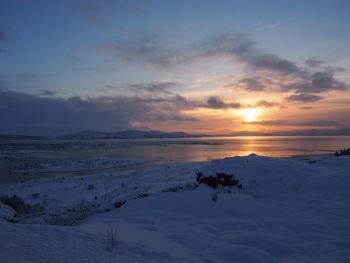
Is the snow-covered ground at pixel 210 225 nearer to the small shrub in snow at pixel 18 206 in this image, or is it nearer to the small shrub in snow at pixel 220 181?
the small shrub in snow at pixel 220 181

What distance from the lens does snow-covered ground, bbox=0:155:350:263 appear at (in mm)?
4980

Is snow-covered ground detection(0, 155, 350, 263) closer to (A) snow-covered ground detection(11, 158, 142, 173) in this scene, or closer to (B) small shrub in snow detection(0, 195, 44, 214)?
(B) small shrub in snow detection(0, 195, 44, 214)

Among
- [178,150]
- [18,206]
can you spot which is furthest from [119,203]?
[178,150]

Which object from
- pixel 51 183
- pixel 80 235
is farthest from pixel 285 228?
pixel 51 183

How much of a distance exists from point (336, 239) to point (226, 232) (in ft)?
6.97

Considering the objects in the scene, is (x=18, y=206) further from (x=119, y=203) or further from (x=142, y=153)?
(x=142, y=153)

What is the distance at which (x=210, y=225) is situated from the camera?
697 centimetres

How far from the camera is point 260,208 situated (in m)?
8.30

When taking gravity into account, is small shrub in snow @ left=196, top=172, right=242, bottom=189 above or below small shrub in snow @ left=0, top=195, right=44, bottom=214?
above

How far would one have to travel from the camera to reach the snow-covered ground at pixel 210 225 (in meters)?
4.98

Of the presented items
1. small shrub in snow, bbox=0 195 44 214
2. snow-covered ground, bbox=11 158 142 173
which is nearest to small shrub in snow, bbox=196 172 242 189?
small shrub in snow, bbox=0 195 44 214

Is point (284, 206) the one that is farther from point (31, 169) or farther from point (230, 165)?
point (31, 169)

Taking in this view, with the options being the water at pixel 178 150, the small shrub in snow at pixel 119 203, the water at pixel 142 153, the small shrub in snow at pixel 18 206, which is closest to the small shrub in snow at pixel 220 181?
the small shrub in snow at pixel 119 203

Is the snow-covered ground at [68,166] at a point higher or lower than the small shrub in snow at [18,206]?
lower
